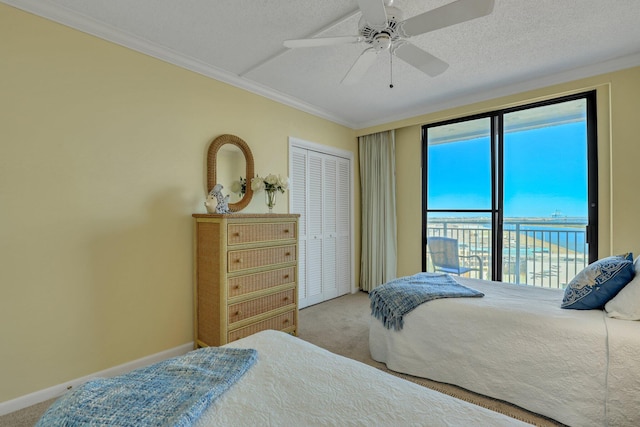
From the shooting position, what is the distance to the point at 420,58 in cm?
195

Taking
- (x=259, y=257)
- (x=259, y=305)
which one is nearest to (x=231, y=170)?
(x=259, y=257)

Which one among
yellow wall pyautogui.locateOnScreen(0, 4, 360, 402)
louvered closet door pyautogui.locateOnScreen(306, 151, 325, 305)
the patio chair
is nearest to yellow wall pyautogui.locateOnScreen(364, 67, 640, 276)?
the patio chair

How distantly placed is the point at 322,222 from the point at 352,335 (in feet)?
5.24

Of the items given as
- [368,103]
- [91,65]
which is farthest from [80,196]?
[368,103]

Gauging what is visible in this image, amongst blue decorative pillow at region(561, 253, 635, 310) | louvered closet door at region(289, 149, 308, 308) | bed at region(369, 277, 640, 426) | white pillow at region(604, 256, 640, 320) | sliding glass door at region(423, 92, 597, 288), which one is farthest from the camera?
louvered closet door at region(289, 149, 308, 308)

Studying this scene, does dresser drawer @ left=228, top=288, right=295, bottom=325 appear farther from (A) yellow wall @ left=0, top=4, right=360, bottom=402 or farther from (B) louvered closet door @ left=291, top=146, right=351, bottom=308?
(B) louvered closet door @ left=291, top=146, right=351, bottom=308

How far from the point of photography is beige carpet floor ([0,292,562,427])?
181 centimetres

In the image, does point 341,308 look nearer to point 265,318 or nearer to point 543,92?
point 265,318

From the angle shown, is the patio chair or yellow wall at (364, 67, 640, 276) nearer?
yellow wall at (364, 67, 640, 276)

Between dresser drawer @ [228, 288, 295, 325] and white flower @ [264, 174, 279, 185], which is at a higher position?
white flower @ [264, 174, 279, 185]

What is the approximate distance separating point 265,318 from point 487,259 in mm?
2794

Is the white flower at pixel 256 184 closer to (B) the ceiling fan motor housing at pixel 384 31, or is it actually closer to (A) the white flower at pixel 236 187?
(A) the white flower at pixel 236 187

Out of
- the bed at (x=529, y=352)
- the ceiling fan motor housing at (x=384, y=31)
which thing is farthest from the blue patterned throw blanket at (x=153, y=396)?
the ceiling fan motor housing at (x=384, y=31)

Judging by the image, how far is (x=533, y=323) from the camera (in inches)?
73.8
